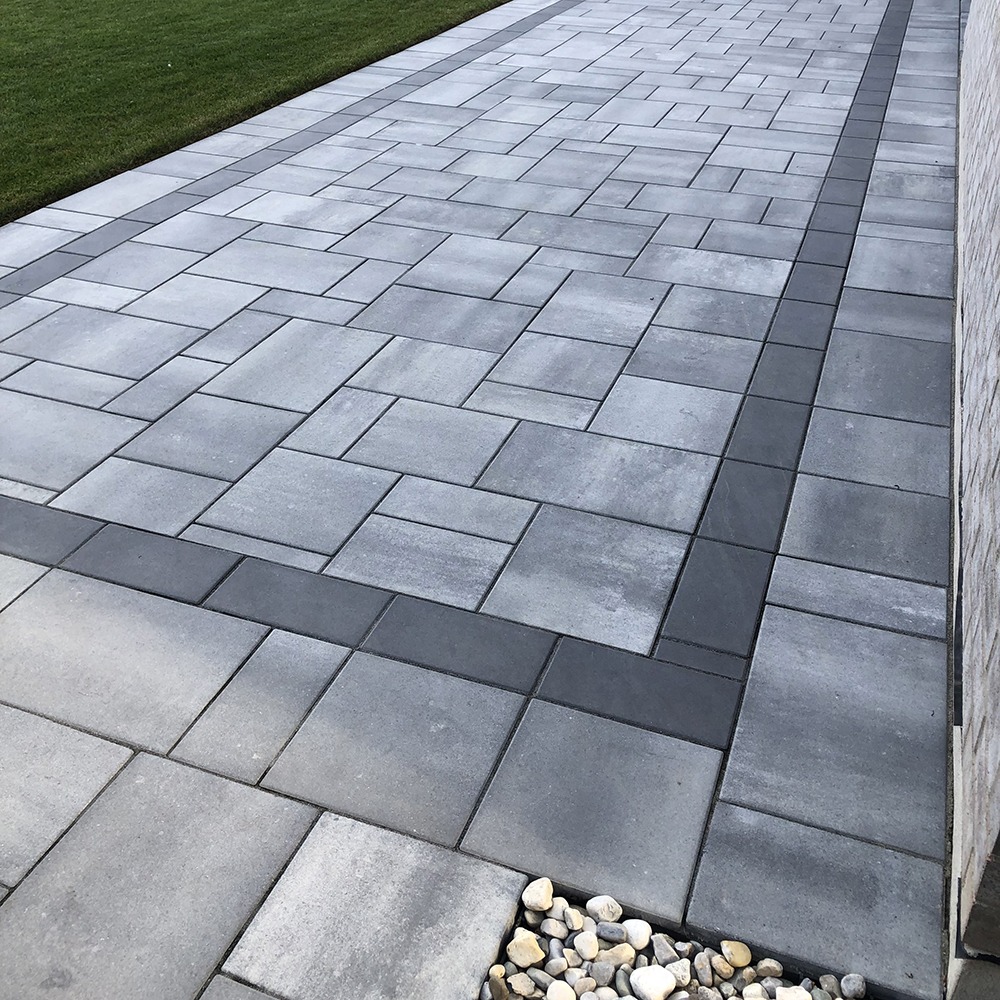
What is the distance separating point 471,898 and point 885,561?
1739mm

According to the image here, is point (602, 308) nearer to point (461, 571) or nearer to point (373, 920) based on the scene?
point (461, 571)

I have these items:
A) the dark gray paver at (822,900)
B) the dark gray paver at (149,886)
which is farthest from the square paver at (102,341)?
the dark gray paver at (822,900)

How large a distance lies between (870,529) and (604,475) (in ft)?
2.96

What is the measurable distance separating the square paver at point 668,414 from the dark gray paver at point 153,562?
1524 mm

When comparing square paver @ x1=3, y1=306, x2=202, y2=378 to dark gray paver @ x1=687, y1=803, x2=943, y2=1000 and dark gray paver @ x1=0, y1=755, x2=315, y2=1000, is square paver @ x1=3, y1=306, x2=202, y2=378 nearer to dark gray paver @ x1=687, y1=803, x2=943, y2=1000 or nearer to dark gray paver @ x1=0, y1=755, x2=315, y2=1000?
dark gray paver @ x1=0, y1=755, x2=315, y2=1000

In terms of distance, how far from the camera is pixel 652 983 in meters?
2.10

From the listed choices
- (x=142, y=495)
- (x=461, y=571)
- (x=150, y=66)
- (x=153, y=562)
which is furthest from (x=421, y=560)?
(x=150, y=66)

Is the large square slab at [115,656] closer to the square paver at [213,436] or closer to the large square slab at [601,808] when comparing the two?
the square paver at [213,436]

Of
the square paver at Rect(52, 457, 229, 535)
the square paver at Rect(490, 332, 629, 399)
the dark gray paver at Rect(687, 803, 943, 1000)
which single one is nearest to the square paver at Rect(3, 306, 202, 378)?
the square paver at Rect(52, 457, 229, 535)

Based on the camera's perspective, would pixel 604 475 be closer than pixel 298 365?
Yes

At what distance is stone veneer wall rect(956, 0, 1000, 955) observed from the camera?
191 cm

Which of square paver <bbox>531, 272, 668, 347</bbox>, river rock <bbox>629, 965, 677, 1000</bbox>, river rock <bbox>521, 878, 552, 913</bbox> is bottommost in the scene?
square paver <bbox>531, 272, 668, 347</bbox>

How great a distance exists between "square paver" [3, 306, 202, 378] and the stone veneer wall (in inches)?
125

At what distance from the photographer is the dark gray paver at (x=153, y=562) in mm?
3176
